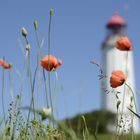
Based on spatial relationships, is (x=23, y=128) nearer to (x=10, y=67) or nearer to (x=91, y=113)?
(x=10, y=67)

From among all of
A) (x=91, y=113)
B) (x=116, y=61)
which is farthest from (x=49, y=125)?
(x=116, y=61)

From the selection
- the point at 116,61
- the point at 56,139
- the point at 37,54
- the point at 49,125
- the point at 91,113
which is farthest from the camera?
the point at 116,61

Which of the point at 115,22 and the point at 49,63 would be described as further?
the point at 115,22

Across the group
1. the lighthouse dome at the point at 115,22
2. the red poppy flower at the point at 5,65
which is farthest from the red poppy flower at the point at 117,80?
the lighthouse dome at the point at 115,22

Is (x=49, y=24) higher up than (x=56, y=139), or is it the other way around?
(x=49, y=24)

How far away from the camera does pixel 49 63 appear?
94.4 inches

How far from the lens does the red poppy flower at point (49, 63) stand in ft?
7.93

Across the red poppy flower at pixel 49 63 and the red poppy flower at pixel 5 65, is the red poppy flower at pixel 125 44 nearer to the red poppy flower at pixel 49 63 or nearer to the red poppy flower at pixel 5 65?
the red poppy flower at pixel 49 63

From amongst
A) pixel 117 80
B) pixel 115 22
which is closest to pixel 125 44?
pixel 117 80

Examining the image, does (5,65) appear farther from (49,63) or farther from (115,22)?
(115,22)

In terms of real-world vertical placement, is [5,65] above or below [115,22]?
below

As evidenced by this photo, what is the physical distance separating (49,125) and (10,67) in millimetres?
588

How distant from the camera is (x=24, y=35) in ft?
7.89

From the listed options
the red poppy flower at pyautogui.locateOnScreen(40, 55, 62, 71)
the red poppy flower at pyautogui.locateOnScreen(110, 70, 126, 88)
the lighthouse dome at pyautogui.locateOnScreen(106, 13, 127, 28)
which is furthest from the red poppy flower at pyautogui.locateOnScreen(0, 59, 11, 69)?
the lighthouse dome at pyautogui.locateOnScreen(106, 13, 127, 28)
